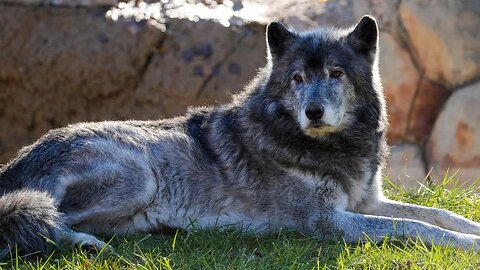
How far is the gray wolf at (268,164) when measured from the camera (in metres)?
5.74

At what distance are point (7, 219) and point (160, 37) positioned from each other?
477 centimetres

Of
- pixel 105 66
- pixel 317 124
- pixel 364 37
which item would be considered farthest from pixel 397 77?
pixel 317 124

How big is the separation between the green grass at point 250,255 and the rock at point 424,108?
4351 mm

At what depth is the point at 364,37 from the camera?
5.99m

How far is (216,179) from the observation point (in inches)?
240

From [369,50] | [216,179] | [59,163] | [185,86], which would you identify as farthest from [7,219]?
[185,86]

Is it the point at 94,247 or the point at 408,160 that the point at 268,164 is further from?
the point at 408,160

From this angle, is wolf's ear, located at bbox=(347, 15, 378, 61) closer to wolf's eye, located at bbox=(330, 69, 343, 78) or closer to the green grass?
wolf's eye, located at bbox=(330, 69, 343, 78)

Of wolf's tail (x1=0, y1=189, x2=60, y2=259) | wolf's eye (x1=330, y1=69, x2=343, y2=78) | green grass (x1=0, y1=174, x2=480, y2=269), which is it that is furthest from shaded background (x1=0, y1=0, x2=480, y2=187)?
wolf's tail (x1=0, y1=189, x2=60, y2=259)

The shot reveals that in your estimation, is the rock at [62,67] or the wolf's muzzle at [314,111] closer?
the wolf's muzzle at [314,111]

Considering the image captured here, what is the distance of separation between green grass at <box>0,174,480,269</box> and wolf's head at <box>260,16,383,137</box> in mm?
757

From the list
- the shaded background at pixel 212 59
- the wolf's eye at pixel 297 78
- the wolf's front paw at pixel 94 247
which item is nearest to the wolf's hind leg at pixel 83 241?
the wolf's front paw at pixel 94 247

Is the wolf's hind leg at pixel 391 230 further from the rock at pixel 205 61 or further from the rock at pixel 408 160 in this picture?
the rock at pixel 205 61

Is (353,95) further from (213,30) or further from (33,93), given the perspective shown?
(33,93)
